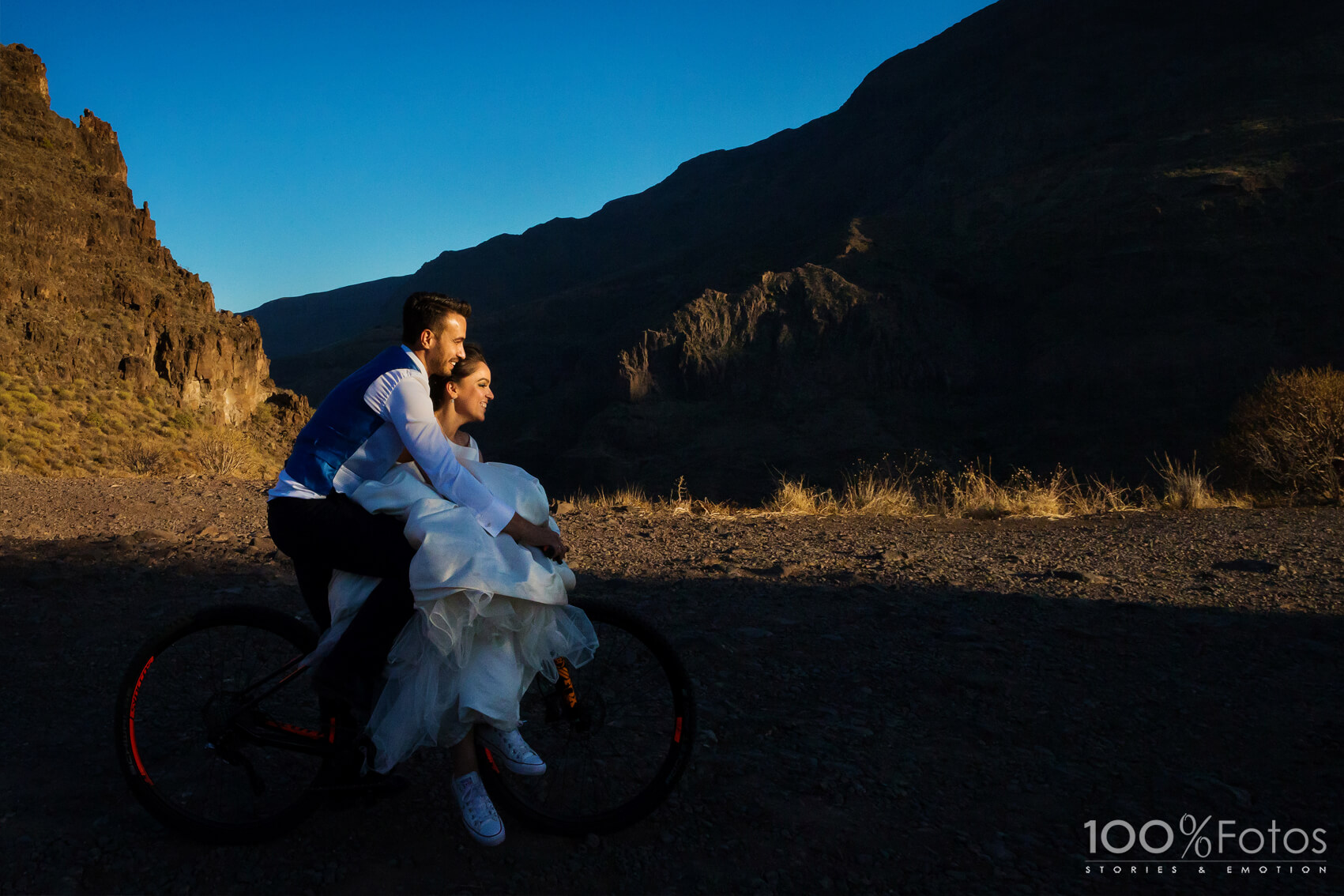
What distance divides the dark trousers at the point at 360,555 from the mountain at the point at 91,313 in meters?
21.3

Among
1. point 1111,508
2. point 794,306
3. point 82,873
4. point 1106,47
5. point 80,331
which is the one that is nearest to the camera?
point 82,873

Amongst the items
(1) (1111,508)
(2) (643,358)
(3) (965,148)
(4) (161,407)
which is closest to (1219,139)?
(3) (965,148)

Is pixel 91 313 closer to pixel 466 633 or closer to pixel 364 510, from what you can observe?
pixel 364 510

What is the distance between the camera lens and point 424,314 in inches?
95.0

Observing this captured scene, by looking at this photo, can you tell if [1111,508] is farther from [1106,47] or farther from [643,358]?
[1106,47]

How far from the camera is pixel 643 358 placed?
62656 mm

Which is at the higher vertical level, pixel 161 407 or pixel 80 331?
pixel 80 331

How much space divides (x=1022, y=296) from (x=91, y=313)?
5408 centimetres

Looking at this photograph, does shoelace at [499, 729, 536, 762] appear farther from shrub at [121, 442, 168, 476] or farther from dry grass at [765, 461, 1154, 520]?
shrub at [121, 442, 168, 476]

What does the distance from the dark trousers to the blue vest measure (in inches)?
2.8

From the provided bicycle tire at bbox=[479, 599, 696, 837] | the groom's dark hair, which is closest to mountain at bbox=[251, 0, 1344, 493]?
bicycle tire at bbox=[479, 599, 696, 837]

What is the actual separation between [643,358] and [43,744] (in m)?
60.3

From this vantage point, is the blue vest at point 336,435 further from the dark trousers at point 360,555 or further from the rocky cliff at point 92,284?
the rocky cliff at point 92,284

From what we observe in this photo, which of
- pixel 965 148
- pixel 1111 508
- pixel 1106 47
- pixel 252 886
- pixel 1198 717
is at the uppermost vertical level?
pixel 1106 47
